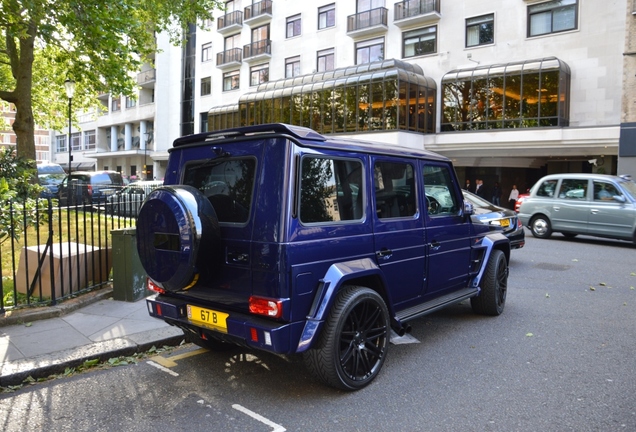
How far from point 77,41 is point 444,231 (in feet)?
38.9

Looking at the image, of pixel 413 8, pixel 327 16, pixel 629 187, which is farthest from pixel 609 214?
pixel 327 16

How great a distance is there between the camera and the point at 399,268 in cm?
444

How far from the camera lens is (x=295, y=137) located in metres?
3.65

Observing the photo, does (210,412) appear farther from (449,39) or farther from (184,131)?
(184,131)

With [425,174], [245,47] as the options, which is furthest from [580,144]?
[245,47]

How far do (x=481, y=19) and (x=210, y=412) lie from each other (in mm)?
27947

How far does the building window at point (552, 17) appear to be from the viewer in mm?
23656

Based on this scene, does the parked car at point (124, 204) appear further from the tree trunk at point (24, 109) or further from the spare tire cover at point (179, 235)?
the tree trunk at point (24, 109)

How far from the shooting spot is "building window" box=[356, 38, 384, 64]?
30.7m

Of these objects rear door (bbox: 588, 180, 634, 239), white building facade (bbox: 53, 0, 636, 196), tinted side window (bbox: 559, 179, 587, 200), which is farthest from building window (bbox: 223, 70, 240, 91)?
rear door (bbox: 588, 180, 634, 239)

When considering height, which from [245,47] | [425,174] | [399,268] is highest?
[245,47]

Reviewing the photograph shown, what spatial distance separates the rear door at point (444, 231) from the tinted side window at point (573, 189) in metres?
9.30

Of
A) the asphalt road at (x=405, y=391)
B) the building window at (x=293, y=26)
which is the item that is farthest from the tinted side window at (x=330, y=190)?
the building window at (x=293, y=26)

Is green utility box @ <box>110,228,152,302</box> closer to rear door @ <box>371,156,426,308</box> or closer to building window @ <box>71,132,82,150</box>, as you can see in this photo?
rear door @ <box>371,156,426,308</box>
